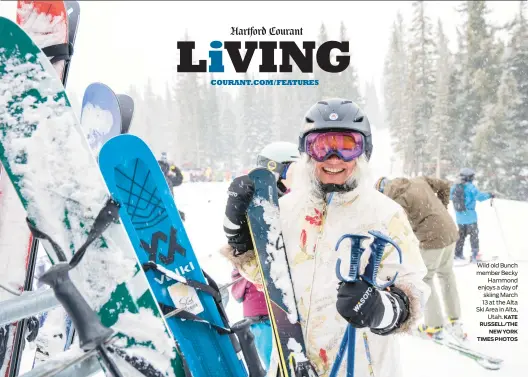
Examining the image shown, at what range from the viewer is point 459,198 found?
7.95 m

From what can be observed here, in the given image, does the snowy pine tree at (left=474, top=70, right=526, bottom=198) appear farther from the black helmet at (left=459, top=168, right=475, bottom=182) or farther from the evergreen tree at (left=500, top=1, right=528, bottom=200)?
the black helmet at (left=459, top=168, right=475, bottom=182)

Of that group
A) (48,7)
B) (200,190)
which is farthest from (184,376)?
(200,190)

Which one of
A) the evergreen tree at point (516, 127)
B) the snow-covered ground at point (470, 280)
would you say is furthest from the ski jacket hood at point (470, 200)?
the evergreen tree at point (516, 127)

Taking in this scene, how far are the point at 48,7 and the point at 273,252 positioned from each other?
1.94m

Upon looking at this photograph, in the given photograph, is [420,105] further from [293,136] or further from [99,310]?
[99,310]

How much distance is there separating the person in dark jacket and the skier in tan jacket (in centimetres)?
276

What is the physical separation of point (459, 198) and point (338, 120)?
718cm

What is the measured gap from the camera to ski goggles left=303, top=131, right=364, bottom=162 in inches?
69.8

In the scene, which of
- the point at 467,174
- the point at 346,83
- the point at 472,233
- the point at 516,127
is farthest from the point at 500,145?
the point at 346,83

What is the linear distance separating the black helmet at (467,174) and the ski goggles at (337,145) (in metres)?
6.69

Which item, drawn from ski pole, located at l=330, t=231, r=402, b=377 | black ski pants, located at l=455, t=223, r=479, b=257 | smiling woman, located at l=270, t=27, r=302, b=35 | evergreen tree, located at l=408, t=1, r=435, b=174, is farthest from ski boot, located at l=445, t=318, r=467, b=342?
evergreen tree, located at l=408, t=1, r=435, b=174

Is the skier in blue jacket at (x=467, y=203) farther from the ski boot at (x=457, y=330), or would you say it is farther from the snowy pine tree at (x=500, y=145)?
the snowy pine tree at (x=500, y=145)

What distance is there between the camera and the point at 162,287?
2135 mm

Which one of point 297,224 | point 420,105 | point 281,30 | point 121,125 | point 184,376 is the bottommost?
point 184,376
